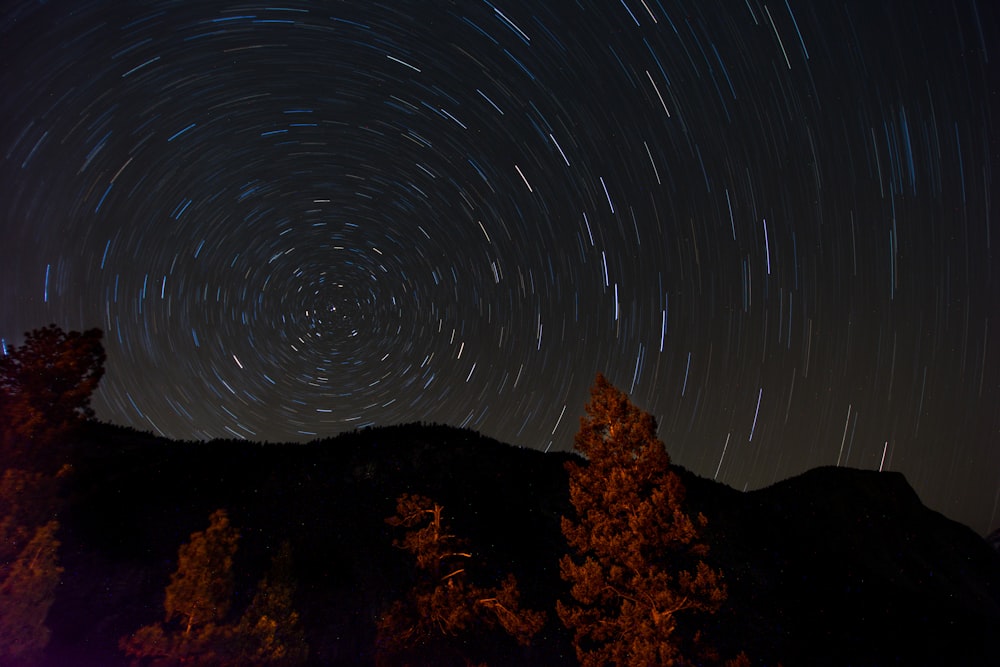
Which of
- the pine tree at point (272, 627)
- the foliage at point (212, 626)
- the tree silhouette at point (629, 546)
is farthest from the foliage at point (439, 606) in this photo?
the foliage at point (212, 626)

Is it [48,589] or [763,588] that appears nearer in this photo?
[48,589]

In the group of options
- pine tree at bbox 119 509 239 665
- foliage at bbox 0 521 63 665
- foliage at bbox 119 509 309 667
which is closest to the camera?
foliage at bbox 0 521 63 665

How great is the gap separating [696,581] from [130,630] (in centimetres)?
4426

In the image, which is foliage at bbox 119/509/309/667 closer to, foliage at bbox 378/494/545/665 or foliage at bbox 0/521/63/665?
foliage at bbox 0/521/63/665

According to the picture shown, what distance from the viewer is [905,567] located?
93.4 meters

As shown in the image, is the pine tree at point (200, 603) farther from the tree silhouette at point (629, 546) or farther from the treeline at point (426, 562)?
the tree silhouette at point (629, 546)

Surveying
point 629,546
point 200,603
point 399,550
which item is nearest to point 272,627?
point 200,603

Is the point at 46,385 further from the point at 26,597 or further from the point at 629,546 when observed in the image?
the point at 629,546

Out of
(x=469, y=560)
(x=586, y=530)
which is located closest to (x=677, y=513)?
(x=586, y=530)

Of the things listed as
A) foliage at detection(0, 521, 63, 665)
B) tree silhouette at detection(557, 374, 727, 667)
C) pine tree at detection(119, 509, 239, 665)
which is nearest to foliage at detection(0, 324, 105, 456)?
foliage at detection(0, 521, 63, 665)

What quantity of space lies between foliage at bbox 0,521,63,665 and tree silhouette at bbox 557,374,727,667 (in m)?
20.5

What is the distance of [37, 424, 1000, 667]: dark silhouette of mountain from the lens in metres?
45.7

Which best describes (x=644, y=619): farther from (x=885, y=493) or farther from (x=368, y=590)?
(x=885, y=493)

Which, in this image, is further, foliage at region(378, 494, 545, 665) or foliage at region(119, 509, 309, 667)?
foliage at region(119, 509, 309, 667)
